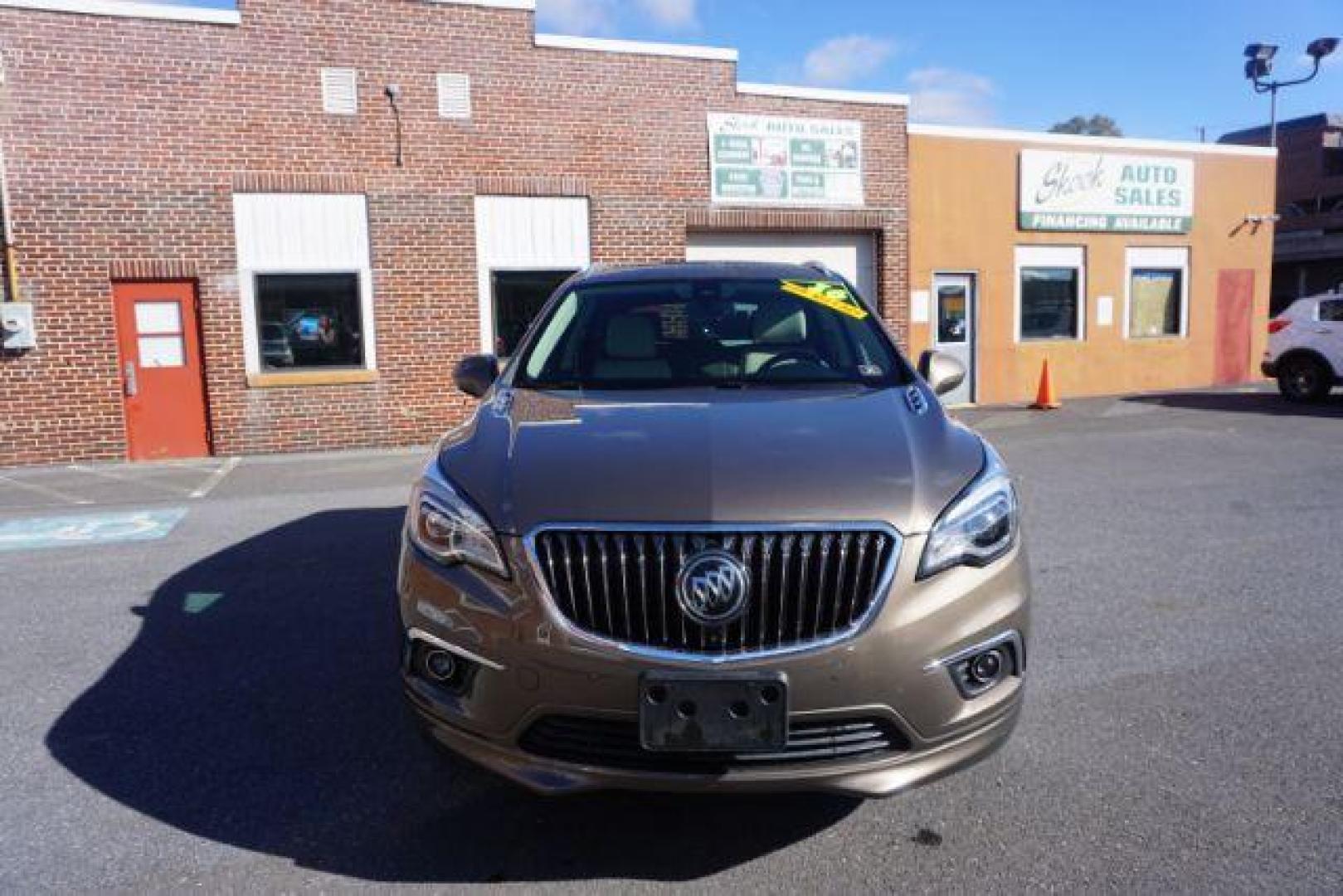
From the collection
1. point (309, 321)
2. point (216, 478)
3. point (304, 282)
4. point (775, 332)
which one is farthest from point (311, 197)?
point (775, 332)

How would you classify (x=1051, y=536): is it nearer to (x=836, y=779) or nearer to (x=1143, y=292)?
(x=836, y=779)

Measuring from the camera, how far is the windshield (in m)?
3.68

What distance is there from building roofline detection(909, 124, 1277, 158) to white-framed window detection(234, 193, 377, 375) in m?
8.63

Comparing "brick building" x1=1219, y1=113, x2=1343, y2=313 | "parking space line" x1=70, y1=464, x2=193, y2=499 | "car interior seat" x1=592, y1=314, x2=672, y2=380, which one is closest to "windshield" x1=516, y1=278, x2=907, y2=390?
"car interior seat" x1=592, y1=314, x2=672, y2=380

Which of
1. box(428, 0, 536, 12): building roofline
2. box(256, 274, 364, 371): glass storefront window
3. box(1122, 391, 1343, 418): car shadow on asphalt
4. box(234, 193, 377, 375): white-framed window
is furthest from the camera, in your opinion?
box(1122, 391, 1343, 418): car shadow on asphalt

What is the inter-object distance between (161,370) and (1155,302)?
16.5 metres

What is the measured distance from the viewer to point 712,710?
90.8 inches

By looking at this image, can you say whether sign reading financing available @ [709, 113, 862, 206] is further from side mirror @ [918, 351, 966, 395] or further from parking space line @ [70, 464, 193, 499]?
side mirror @ [918, 351, 966, 395]

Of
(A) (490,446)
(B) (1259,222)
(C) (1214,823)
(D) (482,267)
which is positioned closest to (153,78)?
(D) (482,267)

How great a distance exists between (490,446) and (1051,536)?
4.83 m

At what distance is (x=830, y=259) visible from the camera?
14711 mm

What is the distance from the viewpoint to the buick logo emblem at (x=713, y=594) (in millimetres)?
2350

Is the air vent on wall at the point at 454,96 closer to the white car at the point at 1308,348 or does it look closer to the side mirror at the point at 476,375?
the side mirror at the point at 476,375

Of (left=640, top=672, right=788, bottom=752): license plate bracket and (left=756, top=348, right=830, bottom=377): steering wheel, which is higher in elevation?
(left=756, top=348, right=830, bottom=377): steering wheel
